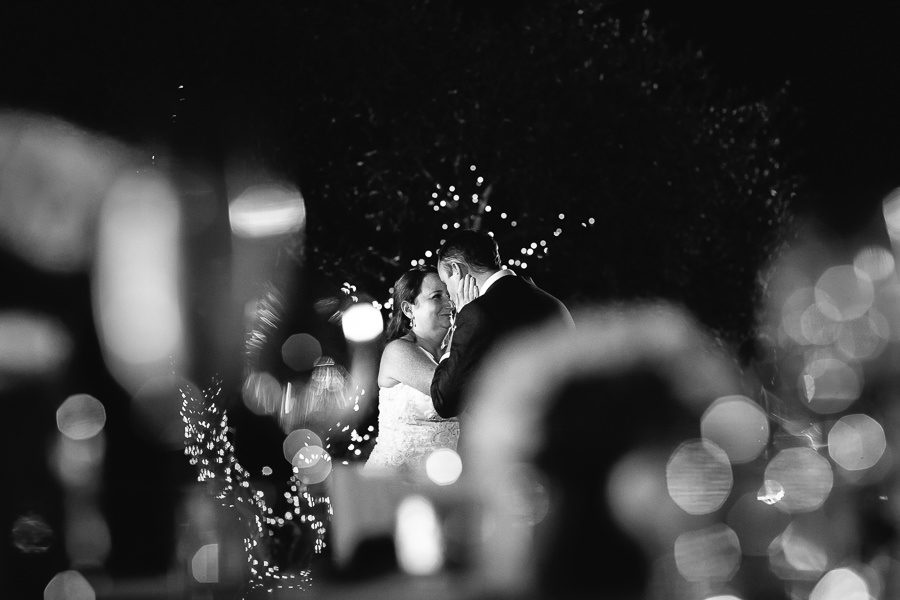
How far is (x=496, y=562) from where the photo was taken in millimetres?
2764

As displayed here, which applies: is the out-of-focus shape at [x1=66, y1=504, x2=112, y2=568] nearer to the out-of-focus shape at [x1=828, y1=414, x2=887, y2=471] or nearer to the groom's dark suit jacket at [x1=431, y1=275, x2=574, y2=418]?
the groom's dark suit jacket at [x1=431, y1=275, x2=574, y2=418]

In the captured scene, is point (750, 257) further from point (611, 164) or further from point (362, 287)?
point (362, 287)

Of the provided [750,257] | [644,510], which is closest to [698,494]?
[644,510]

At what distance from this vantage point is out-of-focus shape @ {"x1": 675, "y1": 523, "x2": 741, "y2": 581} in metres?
2.71

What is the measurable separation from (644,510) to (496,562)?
42cm

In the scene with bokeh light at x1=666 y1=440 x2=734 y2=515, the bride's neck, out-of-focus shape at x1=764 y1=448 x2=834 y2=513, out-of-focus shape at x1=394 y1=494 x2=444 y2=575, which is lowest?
out-of-focus shape at x1=394 y1=494 x2=444 y2=575

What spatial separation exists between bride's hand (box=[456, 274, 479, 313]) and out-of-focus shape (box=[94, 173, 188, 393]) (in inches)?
75.3

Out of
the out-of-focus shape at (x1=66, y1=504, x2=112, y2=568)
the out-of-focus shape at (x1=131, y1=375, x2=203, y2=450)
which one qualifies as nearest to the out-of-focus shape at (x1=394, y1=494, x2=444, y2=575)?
the out-of-focus shape at (x1=66, y1=504, x2=112, y2=568)

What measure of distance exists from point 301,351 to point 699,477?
27.5 feet

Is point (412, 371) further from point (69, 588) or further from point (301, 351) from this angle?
point (301, 351)

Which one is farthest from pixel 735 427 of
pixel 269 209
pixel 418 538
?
pixel 269 209

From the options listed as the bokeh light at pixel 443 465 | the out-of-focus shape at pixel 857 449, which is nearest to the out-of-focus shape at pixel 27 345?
the bokeh light at pixel 443 465

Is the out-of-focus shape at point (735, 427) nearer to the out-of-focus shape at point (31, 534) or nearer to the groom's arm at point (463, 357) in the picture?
the groom's arm at point (463, 357)

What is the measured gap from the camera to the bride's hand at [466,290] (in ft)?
16.4
